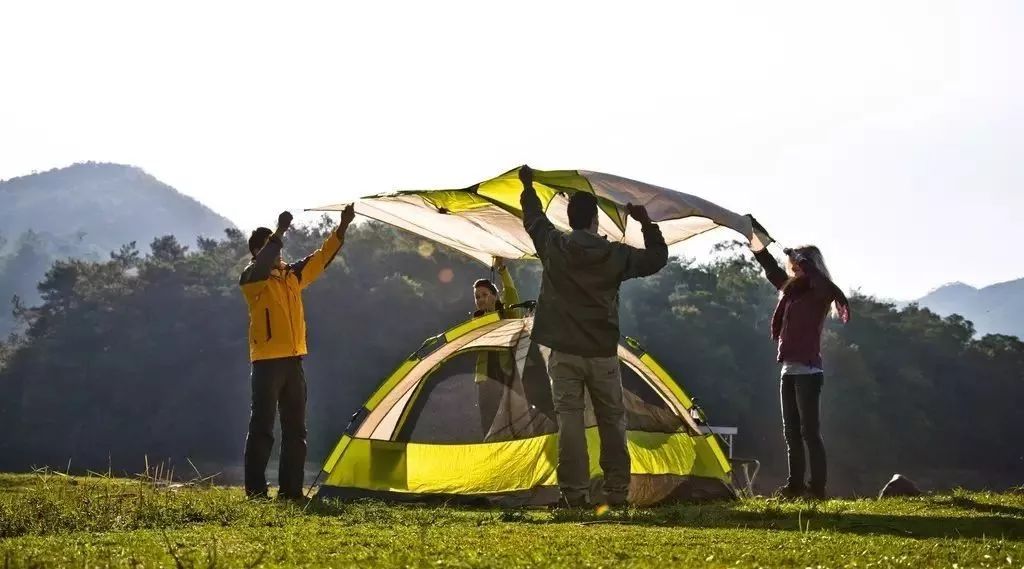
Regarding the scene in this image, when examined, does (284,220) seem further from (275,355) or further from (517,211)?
(517,211)

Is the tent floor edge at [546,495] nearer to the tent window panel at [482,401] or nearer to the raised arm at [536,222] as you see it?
the tent window panel at [482,401]

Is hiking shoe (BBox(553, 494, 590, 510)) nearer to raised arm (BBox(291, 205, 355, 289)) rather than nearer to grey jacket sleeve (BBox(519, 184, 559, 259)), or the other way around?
grey jacket sleeve (BBox(519, 184, 559, 259))

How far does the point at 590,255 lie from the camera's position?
Answer: 7.88 metres

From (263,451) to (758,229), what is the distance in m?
4.28

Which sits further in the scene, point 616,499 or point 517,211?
point 517,211

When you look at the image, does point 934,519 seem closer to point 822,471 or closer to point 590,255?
point 822,471

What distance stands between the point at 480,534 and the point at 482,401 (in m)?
4.04

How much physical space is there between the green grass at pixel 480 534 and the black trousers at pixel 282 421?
62cm

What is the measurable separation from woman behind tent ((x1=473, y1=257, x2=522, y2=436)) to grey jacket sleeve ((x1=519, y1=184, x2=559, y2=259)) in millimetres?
2284

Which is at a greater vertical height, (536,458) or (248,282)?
(248,282)

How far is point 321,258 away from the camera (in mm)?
9422

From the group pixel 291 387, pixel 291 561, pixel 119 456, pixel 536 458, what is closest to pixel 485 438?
pixel 536 458

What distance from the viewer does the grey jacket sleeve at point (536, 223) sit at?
8.04m

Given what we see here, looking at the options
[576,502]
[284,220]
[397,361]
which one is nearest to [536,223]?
[576,502]
